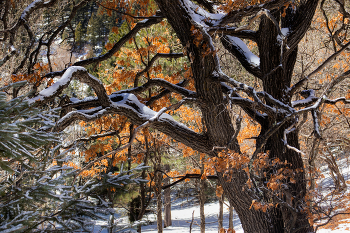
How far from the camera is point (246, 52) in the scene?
5.52 metres

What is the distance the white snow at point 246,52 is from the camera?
5.36 m

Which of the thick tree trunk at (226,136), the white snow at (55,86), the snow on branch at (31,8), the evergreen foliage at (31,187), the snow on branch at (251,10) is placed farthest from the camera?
the thick tree trunk at (226,136)

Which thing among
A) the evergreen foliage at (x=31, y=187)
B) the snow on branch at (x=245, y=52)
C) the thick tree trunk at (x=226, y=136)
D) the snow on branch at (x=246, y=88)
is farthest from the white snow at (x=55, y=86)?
the snow on branch at (x=245, y=52)

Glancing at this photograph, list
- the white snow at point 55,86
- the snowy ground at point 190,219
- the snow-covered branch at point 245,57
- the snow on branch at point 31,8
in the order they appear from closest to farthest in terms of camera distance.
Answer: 1. the white snow at point 55,86
2. the snow on branch at point 31,8
3. the snow-covered branch at point 245,57
4. the snowy ground at point 190,219

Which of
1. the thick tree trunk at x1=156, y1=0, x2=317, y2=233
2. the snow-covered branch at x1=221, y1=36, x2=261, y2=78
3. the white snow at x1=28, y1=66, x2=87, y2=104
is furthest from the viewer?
the snow-covered branch at x1=221, y1=36, x2=261, y2=78

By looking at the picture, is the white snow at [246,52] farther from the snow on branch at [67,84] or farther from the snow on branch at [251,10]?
the snow on branch at [67,84]

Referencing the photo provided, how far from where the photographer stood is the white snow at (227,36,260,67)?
536cm

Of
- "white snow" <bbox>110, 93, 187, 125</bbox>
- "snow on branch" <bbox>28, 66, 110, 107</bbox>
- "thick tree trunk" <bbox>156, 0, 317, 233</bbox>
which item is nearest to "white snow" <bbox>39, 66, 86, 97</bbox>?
"snow on branch" <bbox>28, 66, 110, 107</bbox>

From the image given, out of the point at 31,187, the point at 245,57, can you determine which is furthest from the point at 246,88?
the point at 31,187

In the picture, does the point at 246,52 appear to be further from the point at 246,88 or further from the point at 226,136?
the point at 226,136

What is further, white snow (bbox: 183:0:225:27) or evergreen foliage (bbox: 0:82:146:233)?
white snow (bbox: 183:0:225:27)

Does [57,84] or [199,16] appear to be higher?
[199,16]

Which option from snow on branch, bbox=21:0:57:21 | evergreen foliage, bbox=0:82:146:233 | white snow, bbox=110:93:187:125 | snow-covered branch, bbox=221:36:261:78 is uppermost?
snow on branch, bbox=21:0:57:21

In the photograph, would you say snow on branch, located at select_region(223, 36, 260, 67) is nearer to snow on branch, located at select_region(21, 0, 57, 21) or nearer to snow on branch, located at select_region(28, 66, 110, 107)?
snow on branch, located at select_region(28, 66, 110, 107)
